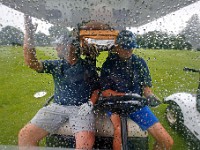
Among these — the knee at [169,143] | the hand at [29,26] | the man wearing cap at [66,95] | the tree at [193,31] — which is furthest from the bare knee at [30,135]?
the tree at [193,31]

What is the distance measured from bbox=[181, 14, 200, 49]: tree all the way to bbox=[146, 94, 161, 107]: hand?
0.96 ft

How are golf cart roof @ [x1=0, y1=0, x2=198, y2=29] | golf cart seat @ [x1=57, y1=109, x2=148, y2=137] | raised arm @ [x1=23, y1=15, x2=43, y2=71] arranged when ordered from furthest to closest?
golf cart seat @ [x1=57, y1=109, x2=148, y2=137] < raised arm @ [x1=23, y1=15, x2=43, y2=71] < golf cart roof @ [x1=0, y1=0, x2=198, y2=29]

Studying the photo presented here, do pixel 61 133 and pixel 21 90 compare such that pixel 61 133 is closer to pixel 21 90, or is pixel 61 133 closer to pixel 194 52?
pixel 21 90

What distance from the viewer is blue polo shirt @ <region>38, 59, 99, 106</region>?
5.61ft

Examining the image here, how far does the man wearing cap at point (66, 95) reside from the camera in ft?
5.53

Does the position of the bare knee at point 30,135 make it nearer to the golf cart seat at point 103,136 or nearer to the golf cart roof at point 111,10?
the golf cart seat at point 103,136

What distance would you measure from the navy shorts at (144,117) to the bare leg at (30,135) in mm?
374

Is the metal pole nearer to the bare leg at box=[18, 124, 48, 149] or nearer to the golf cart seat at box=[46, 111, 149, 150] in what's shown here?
the golf cart seat at box=[46, 111, 149, 150]

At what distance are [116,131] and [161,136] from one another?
217 mm

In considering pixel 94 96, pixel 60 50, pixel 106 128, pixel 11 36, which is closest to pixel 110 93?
pixel 94 96

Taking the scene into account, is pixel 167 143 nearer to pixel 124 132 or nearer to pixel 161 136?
pixel 161 136

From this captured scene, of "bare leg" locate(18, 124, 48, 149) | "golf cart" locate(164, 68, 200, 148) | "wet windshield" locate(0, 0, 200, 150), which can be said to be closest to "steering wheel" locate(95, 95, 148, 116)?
"wet windshield" locate(0, 0, 200, 150)

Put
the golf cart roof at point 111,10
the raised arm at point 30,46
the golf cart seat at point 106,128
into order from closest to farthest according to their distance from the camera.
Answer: the golf cart roof at point 111,10 < the raised arm at point 30,46 < the golf cart seat at point 106,128

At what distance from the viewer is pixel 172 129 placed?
176cm
